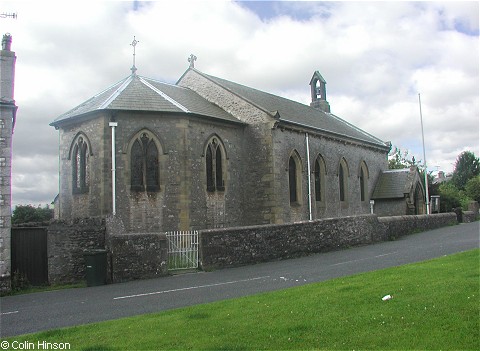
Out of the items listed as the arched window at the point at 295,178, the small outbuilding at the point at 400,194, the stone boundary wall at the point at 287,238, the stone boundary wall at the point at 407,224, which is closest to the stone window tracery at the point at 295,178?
the arched window at the point at 295,178

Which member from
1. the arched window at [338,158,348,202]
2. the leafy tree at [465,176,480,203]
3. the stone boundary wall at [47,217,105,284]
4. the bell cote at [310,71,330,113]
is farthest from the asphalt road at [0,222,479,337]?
the leafy tree at [465,176,480,203]

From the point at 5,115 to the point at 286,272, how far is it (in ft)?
33.1

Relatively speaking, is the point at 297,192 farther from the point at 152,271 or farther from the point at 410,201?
the point at 152,271

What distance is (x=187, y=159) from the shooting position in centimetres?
2139

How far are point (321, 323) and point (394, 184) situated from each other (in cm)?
3110

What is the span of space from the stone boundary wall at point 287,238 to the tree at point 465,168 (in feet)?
188

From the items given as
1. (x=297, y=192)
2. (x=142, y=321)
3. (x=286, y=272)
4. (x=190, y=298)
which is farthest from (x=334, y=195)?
(x=142, y=321)

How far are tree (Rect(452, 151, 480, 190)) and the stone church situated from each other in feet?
177

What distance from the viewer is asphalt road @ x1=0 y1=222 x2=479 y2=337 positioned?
962 centimetres

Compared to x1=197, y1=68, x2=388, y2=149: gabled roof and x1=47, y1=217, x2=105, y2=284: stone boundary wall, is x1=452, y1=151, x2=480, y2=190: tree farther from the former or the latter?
x1=47, y1=217, x2=105, y2=284: stone boundary wall

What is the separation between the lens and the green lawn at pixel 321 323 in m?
6.27

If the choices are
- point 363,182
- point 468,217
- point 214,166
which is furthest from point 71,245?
point 468,217

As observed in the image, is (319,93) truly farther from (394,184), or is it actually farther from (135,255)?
A: (135,255)

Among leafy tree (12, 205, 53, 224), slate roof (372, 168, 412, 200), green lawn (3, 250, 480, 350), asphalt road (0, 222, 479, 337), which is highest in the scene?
slate roof (372, 168, 412, 200)
